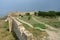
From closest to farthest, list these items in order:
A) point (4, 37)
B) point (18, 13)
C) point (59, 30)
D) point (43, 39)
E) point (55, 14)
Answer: point (43, 39), point (59, 30), point (4, 37), point (55, 14), point (18, 13)

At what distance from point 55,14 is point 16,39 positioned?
8638 mm

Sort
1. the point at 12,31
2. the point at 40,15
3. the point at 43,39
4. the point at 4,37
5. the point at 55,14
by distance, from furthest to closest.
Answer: the point at 40,15 → the point at 55,14 → the point at 12,31 → the point at 4,37 → the point at 43,39

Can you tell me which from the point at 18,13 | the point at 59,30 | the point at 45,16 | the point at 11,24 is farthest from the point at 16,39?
the point at 18,13

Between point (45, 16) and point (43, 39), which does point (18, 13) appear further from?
point (43, 39)

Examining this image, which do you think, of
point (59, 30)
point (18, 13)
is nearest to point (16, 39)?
point (59, 30)

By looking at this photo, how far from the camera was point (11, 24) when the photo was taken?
61.2ft

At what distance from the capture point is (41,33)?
13250 mm

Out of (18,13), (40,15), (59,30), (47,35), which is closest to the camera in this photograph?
(47,35)

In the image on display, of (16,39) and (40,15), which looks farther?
(40,15)

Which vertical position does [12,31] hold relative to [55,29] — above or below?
below

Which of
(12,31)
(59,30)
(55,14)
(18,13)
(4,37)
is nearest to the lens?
(59,30)

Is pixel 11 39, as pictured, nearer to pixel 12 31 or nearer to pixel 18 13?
pixel 12 31

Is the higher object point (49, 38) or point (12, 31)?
point (49, 38)

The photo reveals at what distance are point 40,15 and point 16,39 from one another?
9.74 m
